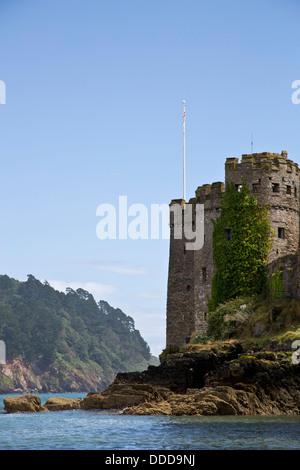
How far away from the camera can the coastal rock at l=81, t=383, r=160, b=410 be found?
4419 cm

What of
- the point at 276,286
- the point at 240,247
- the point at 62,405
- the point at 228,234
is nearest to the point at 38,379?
the point at 62,405

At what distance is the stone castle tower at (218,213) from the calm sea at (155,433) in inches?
656

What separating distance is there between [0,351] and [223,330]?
136122 millimetres

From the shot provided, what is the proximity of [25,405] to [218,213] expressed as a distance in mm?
19146

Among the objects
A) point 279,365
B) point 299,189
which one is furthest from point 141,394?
point 299,189

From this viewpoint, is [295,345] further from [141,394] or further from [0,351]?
[0,351]

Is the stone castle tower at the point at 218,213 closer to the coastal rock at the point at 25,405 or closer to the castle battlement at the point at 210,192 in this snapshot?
the castle battlement at the point at 210,192

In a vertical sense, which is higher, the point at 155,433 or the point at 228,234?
the point at 228,234

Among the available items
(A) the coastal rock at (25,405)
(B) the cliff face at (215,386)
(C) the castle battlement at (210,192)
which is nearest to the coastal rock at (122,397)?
(B) the cliff face at (215,386)

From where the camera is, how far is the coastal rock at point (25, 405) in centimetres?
5116

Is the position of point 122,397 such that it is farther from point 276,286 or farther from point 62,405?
point 276,286

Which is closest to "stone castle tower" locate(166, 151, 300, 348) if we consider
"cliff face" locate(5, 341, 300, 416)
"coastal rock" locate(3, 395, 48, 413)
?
"cliff face" locate(5, 341, 300, 416)

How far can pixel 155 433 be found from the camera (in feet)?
107

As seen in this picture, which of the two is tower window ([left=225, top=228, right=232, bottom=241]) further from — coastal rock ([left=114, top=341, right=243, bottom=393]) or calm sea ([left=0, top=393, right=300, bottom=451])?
calm sea ([left=0, top=393, right=300, bottom=451])
